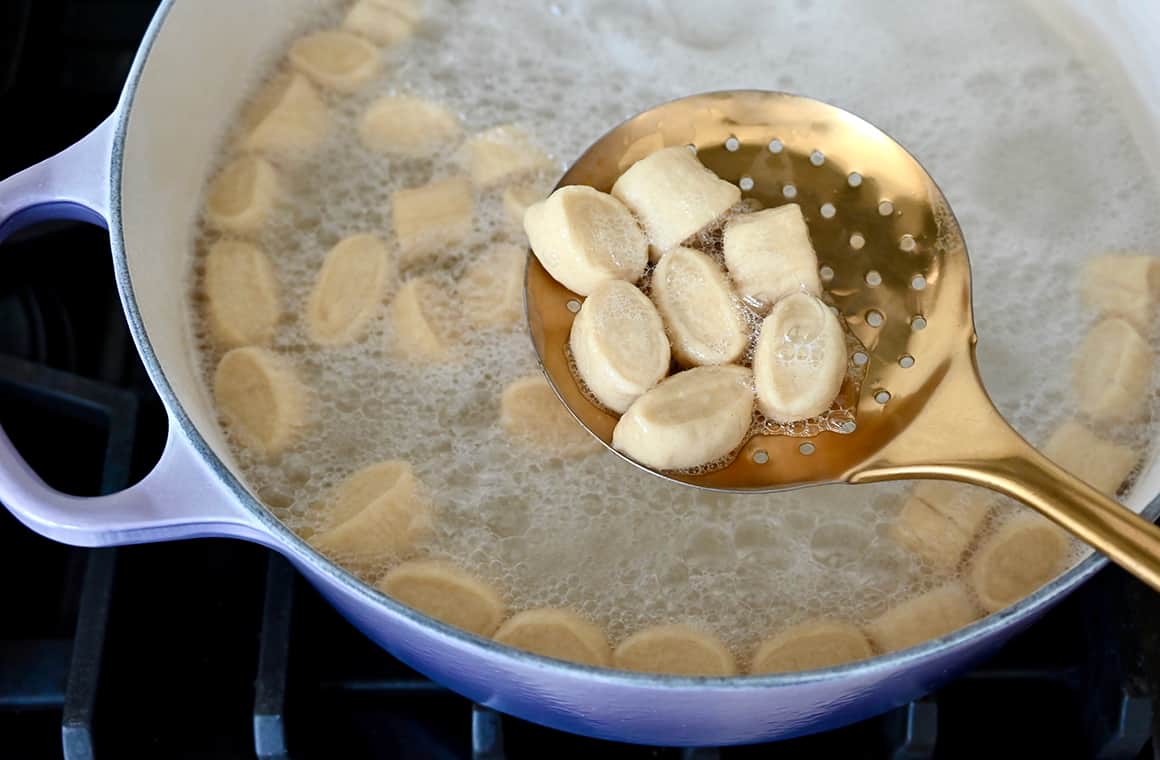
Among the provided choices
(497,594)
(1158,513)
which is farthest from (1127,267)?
(497,594)

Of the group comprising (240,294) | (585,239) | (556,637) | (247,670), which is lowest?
(247,670)

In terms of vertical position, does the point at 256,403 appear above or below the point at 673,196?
below

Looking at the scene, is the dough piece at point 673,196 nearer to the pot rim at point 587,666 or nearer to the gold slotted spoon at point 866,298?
the gold slotted spoon at point 866,298

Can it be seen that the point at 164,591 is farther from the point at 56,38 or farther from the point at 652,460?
the point at 56,38

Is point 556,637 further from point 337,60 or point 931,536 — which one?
point 337,60

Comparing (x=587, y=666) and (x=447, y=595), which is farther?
(x=447, y=595)

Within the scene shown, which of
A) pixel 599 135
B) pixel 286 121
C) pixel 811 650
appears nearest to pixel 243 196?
pixel 286 121

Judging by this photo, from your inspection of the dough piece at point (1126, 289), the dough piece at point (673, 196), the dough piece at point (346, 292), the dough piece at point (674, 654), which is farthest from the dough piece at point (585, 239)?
the dough piece at point (1126, 289)
